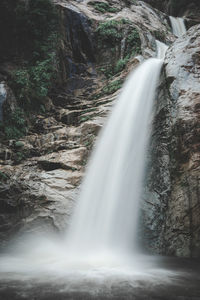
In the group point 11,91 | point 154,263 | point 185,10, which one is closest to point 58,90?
point 11,91

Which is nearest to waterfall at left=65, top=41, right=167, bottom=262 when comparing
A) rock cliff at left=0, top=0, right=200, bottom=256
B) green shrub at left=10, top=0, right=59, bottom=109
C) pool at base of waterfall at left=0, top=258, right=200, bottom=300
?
rock cliff at left=0, top=0, right=200, bottom=256

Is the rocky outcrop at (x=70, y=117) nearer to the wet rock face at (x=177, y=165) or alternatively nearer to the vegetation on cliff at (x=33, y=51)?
the vegetation on cliff at (x=33, y=51)

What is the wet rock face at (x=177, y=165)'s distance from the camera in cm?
525

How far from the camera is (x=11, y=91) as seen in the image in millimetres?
9180

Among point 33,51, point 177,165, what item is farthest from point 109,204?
point 33,51

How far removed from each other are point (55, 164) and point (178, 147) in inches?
154

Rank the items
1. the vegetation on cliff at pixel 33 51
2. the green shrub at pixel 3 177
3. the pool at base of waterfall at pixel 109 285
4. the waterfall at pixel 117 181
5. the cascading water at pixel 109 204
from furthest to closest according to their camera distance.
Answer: the vegetation on cliff at pixel 33 51 < the green shrub at pixel 3 177 < the waterfall at pixel 117 181 < the cascading water at pixel 109 204 < the pool at base of waterfall at pixel 109 285

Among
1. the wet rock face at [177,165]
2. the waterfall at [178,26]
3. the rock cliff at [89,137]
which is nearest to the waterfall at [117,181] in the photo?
the rock cliff at [89,137]

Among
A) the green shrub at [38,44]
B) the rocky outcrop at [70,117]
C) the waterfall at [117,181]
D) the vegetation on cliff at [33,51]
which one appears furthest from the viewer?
the green shrub at [38,44]

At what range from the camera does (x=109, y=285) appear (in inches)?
135

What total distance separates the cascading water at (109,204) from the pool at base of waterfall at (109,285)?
0.64 meters

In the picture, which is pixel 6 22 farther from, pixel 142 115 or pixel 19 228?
pixel 19 228

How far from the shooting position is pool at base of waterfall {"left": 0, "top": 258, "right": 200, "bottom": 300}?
300 centimetres

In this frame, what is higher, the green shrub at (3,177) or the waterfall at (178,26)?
the waterfall at (178,26)
